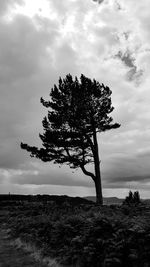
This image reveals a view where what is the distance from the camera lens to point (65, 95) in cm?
3522

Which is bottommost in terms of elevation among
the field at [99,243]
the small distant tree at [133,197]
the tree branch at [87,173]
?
the field at [99,243]

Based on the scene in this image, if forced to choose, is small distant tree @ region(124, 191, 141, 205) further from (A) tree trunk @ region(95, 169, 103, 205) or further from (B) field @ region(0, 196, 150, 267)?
(B) field @ region(0, 196, 150, 267)

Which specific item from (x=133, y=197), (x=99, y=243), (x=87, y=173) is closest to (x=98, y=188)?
(x=87, y=173)

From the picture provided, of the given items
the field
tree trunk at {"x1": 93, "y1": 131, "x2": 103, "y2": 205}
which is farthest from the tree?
the field

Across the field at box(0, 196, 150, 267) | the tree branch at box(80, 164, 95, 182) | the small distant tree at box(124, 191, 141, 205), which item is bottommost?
the field at box(0, 196, 150, 267)

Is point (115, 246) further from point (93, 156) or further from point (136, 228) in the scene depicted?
point (93, 156)

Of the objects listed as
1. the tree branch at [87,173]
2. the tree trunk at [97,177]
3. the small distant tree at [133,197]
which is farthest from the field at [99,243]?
the tree branch at [87,173]

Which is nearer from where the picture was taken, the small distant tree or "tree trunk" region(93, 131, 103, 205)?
the small distant tree

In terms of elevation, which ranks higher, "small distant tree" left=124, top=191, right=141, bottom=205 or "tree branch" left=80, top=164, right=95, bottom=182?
"tree branch" left=80, top=164, right=95, bottom=182

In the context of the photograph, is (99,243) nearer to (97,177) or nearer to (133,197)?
(133,197)

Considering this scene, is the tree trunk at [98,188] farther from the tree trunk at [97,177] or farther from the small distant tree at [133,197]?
the small distant tree at [133,197]

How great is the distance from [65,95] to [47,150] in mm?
6680

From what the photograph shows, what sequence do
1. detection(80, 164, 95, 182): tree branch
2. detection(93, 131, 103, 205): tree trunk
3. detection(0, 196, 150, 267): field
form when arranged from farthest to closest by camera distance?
1. detection(80, 164, 95, 182): tree branch
2. detection(93, 131, 103, 205): tree trunk
3. detection(0, 196, 150, 267): field

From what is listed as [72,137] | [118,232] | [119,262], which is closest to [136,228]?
[118,232]
